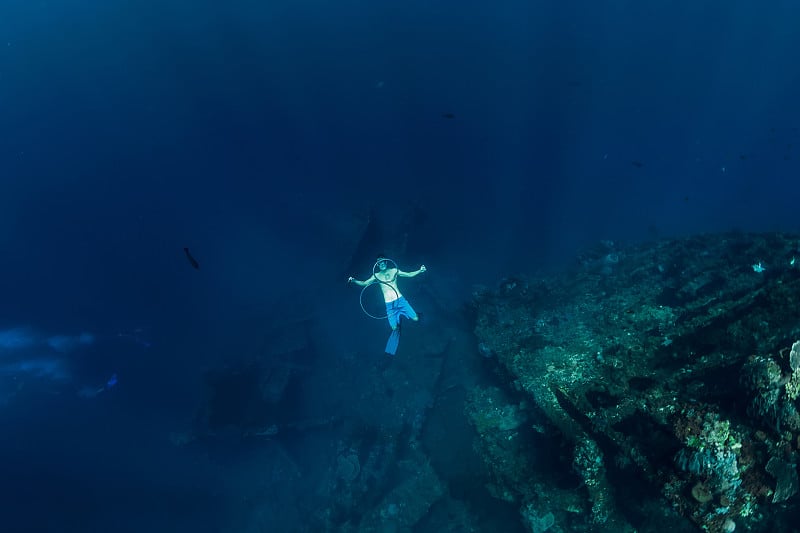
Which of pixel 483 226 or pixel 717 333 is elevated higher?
pixel 483 226

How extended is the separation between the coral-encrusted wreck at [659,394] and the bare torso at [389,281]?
247cm

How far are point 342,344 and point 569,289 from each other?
10.1 meters

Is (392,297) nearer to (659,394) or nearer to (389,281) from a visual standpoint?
(389,281)

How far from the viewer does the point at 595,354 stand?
256 inches

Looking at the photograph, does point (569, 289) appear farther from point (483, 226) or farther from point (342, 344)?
point (483, 226)

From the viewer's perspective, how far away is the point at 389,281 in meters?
9.18

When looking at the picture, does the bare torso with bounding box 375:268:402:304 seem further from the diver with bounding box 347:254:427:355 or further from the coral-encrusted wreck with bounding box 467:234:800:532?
the coral-encrusted wreck with bounding box 467:234:800:532

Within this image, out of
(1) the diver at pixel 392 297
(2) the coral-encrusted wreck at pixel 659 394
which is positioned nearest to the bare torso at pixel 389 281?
(1) the diver at pixel 392 297

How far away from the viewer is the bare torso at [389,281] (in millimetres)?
9094

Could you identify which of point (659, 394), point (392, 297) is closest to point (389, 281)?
point (392, 297)

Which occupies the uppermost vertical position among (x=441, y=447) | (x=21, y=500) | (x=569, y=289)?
(x=21, y=500)

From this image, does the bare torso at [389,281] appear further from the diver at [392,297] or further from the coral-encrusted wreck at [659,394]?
the coral-encrusted wreck at [659,394]

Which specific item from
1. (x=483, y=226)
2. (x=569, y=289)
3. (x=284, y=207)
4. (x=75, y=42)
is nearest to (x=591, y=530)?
(x=569, y=289)

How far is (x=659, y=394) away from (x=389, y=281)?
592 centimetres
